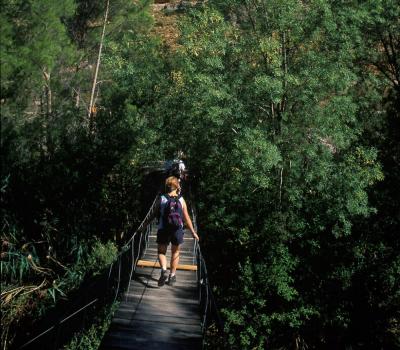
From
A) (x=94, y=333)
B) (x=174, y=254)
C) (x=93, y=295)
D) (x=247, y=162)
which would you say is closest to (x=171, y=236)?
(x=174, y=254)

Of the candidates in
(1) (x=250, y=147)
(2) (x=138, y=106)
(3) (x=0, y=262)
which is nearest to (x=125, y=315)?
(3) (x=0, y=262)

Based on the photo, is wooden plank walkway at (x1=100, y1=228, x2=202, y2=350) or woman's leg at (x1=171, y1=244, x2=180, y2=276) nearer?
wooden plank walkway at (x1=100, y1=228, x2=202, y2=350)

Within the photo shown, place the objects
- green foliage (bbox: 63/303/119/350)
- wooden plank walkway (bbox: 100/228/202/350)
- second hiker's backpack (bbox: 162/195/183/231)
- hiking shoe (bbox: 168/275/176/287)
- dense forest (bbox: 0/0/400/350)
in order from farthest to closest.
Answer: dense forest (bbox: 0/0/400/350) < green foliage (bbox: 63/303/119/350) < hiking shoe (bbox: 168/275/176/287) < second hiker's backpack (bbox: 162/195/183/231) < wooden plank walkway (bbox: 100/228/202/350)

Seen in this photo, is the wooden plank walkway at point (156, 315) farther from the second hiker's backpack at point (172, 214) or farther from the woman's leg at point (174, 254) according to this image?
the second hiker's backpack at point (172, 214)

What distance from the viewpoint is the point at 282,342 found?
1364 cm

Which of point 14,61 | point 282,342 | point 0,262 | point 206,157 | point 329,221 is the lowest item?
point 282,342

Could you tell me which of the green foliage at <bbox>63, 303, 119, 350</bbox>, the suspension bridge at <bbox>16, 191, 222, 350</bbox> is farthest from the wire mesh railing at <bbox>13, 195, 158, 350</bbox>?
the suspension bridge at <bbox>16, 191, 222, 350</bbox>

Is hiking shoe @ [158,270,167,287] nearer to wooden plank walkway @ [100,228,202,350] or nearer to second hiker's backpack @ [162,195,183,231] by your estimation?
wooden plank walkway @ [100,228,202,350]

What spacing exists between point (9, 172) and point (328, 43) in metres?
8.69

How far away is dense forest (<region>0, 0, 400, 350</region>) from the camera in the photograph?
11.5m

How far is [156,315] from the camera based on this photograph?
569 cm

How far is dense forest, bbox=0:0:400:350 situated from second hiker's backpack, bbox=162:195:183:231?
5.72 metres

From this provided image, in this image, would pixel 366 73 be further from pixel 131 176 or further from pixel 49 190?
pixel 49 190

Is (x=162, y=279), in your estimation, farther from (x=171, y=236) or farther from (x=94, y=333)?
(x=94, y=333)
